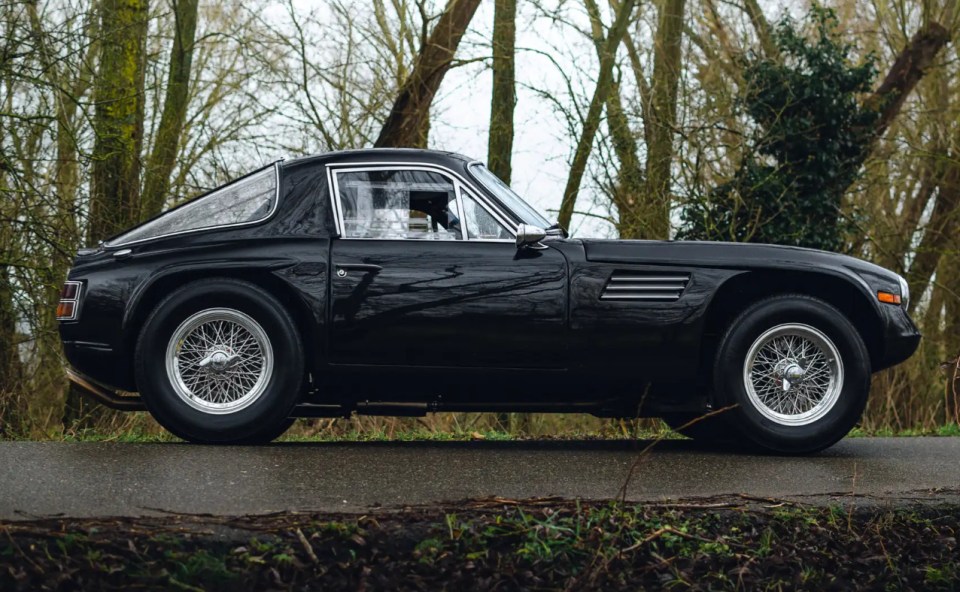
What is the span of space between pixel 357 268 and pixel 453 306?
1.97ft

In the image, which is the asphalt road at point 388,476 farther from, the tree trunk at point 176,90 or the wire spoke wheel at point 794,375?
the tree trunk at point 176,90

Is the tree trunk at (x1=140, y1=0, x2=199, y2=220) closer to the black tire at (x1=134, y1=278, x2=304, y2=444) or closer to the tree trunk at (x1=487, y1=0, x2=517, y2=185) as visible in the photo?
the tree trunk at (x1=487, y1=0, x2=517, y2=185)

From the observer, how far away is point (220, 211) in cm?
714

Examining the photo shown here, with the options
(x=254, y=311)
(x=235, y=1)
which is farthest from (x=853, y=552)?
(x=235, y=1)

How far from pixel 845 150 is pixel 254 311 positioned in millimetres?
12167

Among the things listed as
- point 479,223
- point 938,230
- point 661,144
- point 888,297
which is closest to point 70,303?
point 479,223

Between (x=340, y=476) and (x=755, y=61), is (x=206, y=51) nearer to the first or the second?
(x=755, y=61)

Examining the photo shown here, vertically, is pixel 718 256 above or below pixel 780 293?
above

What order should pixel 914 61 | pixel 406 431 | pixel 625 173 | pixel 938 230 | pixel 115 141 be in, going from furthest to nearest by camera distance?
pixel 938 230
pixel 914 61
pixel 625 173
pixel 115 141
pixel 406 431

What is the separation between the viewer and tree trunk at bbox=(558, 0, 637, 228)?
609 inches

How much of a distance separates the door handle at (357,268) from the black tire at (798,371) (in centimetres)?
208

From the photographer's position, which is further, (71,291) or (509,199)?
(509,199)

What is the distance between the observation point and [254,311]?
6703 millimetres

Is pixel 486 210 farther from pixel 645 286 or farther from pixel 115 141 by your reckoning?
pixel 115 141
